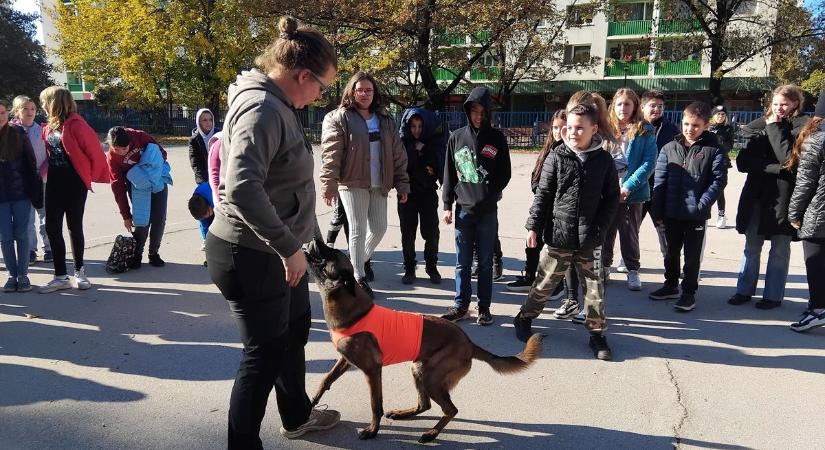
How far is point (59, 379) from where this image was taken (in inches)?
142

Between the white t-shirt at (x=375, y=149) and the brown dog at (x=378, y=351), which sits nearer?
the brown dog at (x=378, y=351)

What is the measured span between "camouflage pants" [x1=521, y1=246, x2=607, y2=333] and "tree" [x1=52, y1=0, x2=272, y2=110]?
80.5 feet

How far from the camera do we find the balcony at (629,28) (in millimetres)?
39256

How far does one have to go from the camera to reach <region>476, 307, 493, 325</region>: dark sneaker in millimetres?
4652

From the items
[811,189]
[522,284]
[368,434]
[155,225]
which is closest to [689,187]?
[811,189]

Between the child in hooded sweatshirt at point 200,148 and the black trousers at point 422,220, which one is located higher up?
the child in hooded sweatshirt at point 200,148

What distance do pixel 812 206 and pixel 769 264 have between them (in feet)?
2.95

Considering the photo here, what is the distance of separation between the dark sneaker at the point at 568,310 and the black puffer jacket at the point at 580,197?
970 mm

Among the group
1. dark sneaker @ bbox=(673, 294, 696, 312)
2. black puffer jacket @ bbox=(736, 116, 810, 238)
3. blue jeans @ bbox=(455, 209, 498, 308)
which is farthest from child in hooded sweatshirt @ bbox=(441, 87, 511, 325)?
black puffer jacket @ bbox=(736, 116, 810, 238)

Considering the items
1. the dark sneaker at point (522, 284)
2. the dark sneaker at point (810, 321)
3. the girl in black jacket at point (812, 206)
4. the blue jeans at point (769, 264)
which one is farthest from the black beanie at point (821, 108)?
the dark sneaker at point (522, 284)

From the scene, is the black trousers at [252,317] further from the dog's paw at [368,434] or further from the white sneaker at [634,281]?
the white sneaker at [634,281]

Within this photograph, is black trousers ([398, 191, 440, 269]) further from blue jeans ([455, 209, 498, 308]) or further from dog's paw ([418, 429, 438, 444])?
dog's paw ([418, 429, 438, 444])

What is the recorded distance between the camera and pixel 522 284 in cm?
569

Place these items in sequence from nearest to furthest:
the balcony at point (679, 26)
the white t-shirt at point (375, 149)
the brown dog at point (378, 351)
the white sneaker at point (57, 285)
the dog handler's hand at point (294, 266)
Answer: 1. the dog handler's hand at point (294, 266)
2. the brown dog at point (378, 351)
3. the white t-shirt at point (375, 149)
4. the white sneaker at point (57, 285)
5. the balcony at point (679, 26)
